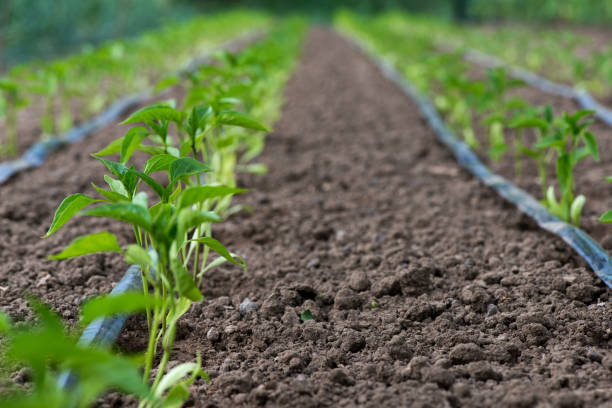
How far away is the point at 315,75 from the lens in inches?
346

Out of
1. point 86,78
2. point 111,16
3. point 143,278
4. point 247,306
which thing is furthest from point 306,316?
point 111,16

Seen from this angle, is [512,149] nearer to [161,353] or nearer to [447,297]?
[447,297]

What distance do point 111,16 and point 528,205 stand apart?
46.9 feet

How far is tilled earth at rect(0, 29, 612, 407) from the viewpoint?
1.55 m

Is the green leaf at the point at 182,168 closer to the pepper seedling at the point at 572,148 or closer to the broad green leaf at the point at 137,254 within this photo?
the broad green leaf at the point at 137,254

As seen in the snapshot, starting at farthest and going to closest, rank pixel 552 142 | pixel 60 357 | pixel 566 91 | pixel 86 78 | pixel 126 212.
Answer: pixel 566 91 → pixel 86 78 → pixel 552 142 → pixel 126 212 → pixel 60 357

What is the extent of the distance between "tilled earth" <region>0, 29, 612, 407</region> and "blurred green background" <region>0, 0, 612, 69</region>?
4.94 m

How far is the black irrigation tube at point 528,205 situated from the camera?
2191mm

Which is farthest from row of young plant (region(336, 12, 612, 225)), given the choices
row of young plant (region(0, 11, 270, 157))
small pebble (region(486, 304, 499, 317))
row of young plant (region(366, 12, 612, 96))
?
row of young plant (region(0, 11, 270, 157))

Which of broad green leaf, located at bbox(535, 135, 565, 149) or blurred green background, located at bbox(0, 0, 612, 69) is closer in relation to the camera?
broad green leaf, located at bbox(535, 135, 565, 149)

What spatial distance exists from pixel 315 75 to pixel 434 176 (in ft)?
17.8

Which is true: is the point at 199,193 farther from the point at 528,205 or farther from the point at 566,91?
the point at 566,91

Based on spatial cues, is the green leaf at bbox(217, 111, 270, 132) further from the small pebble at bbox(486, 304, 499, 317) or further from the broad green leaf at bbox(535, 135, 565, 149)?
the broad green leaf at bbox(535, 135, 565, 149)

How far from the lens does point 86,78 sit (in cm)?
591
